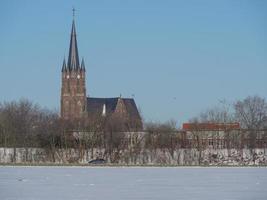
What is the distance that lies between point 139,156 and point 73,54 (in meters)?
65.2

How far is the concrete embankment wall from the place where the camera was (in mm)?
60656

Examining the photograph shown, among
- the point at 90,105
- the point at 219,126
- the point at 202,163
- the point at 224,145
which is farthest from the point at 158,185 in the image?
the point at 90,105

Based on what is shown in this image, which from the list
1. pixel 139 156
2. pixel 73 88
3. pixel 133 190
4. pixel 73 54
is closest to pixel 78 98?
pixel 73 88

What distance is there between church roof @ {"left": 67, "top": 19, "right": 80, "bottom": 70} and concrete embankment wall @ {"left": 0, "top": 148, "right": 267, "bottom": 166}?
55964 mm

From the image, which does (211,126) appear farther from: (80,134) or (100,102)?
(100,102)

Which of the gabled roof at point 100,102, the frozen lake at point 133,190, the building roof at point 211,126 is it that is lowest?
the frozen lake at point 133,190

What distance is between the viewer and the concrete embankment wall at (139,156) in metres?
60.7

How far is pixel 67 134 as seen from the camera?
218 ft

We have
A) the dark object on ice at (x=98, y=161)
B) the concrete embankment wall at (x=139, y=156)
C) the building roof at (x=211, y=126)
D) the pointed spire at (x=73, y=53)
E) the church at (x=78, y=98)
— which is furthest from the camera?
the church at (x=78, y=98)

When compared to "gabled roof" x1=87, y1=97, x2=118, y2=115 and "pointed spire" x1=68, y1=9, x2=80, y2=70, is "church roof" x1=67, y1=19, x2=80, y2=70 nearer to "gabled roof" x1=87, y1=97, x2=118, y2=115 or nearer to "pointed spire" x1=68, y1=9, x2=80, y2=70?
"pointed spire" x1=68, y1=9, x2=80, y2=70

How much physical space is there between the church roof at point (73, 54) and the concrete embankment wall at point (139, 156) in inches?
2203

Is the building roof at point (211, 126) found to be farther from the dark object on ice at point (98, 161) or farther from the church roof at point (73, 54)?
the church roof at point (73, 54)

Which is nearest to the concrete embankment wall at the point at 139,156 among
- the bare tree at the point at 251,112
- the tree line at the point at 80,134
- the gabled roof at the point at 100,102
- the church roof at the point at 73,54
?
the tree line at the point at 80,134

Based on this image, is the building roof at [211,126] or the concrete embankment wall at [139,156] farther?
the building roof at [211,126]
